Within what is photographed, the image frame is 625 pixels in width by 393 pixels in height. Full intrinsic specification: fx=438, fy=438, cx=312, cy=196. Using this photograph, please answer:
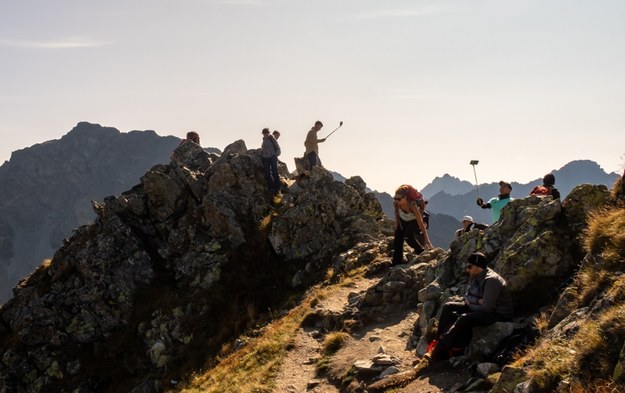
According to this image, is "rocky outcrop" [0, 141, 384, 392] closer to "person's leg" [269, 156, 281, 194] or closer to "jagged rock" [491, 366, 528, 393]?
"person's leg" [269, 156, 281, 194]

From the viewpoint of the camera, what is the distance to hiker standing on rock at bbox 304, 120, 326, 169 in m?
30.6

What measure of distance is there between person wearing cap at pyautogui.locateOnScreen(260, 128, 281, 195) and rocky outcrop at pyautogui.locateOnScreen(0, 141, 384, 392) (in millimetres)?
727

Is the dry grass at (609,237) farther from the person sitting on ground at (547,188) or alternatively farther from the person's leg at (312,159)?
the person's leg at (312,159)

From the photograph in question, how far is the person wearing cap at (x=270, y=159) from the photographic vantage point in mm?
30016

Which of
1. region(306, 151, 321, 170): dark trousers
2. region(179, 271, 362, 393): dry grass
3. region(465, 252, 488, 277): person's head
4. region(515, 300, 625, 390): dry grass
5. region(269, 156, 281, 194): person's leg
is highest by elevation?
region(306, 151, 321, 170): dark trousers

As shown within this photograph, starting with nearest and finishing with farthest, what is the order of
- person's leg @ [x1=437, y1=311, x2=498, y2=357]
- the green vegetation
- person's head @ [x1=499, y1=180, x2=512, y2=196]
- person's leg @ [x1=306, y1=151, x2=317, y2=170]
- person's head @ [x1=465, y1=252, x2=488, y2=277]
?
the green vegetation
person's leg @ [x1=437, y1=311, x2=498, y2=357]
person's head @ [x1=465, y1=252, x2=488, y2=277]
person's head @ [x1=499, y1=180, x2=512, y2=196]
person's leg @ [x1=306, y1=151, x2=317, y2=170]

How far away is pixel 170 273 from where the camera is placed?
26922mm

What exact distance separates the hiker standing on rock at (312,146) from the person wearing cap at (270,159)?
273 centimetres

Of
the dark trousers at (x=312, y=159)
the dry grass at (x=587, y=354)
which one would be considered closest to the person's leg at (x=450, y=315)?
the dry grass at (x=587, y=354)

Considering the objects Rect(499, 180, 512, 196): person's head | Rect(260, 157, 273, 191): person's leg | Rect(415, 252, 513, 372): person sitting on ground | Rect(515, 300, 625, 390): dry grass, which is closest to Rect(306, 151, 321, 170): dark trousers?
Rect(260, 157, 273, 191): person's leg

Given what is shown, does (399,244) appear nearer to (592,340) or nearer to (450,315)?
(450,315)

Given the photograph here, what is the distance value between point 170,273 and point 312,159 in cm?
1303

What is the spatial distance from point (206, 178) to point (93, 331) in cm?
1255

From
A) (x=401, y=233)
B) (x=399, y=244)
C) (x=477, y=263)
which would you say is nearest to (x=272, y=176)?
(x=399, y=244)
